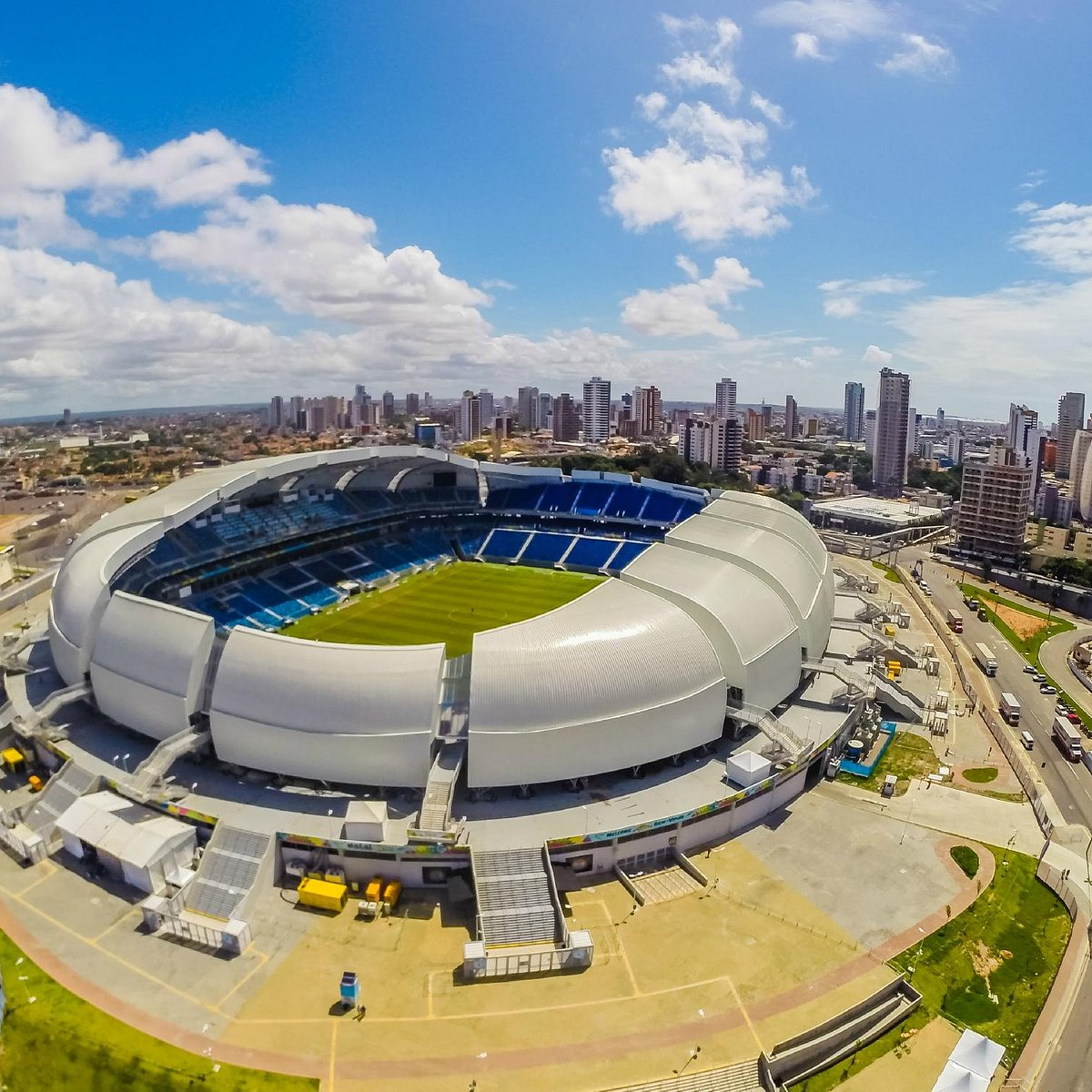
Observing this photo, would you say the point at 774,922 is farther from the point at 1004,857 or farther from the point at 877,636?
the point at 877,636

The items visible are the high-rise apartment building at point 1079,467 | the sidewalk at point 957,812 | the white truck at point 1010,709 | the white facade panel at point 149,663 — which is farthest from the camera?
the high-rise apartment building at point 1079,467

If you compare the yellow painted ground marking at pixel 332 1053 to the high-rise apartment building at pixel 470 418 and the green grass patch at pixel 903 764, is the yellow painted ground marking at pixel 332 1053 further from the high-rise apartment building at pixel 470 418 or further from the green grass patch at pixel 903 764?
the high-rise apartment building at pixel 470 418

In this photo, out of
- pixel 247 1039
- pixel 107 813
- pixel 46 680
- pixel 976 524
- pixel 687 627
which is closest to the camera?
pixel 247 1039

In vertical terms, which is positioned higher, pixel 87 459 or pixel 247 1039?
pixel 87 459

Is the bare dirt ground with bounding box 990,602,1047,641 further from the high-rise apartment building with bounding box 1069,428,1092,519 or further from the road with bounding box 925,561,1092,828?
the high-rise apartment building with bounding box 1069,428,1092,519

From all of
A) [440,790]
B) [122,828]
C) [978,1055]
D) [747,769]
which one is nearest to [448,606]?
[440,790]

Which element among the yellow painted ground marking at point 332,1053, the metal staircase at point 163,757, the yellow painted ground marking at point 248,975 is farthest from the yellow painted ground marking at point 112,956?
the metal staircase at point 163,757

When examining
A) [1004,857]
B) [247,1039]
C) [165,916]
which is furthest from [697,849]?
[165,916]
